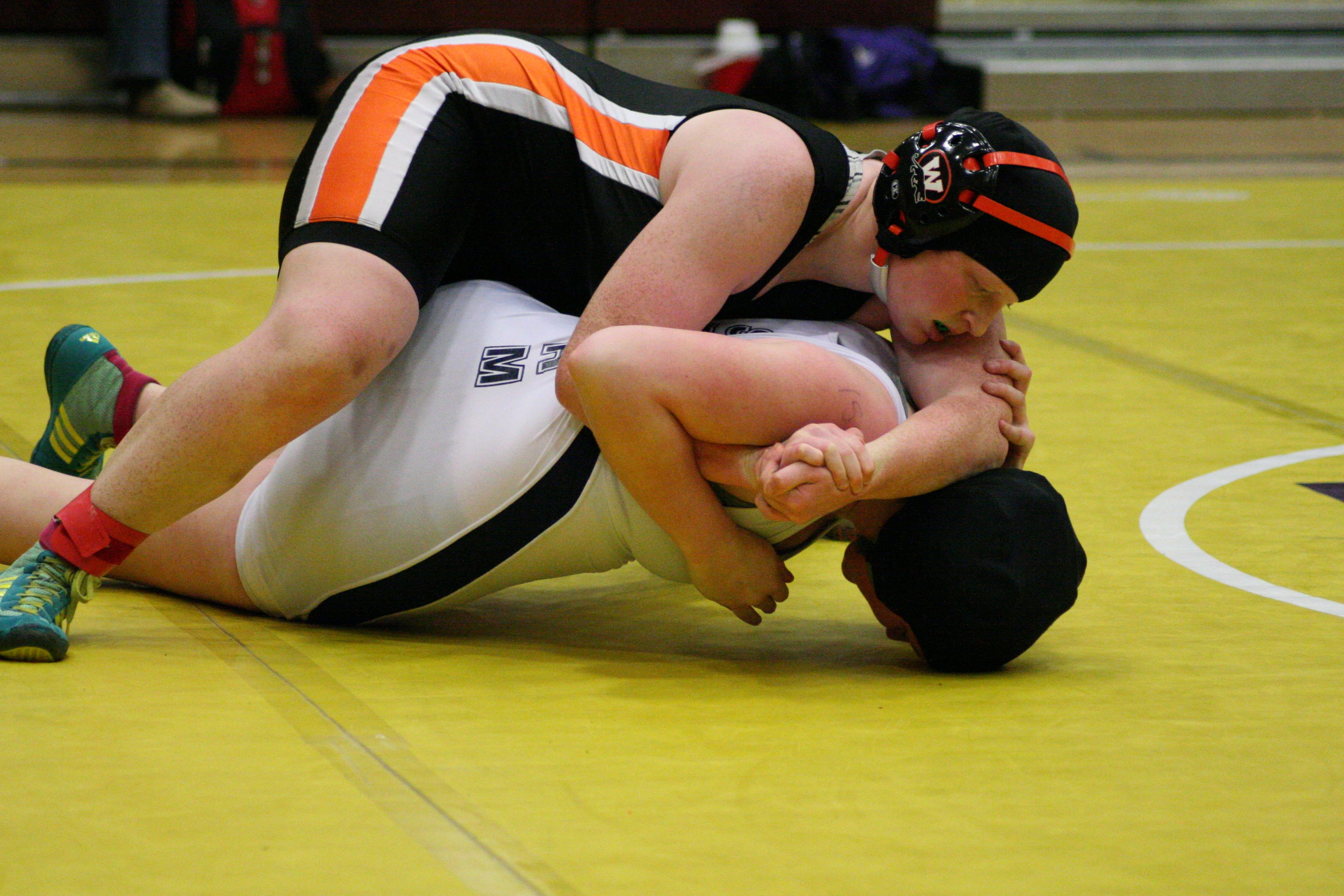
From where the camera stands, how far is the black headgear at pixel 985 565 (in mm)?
2012

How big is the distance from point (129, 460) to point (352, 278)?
348 millimetres

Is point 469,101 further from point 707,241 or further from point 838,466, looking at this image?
point 838,466

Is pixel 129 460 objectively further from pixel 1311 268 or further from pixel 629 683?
pixel 1311 268

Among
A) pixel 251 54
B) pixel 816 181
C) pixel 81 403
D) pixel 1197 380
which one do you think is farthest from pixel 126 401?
pixel 251 54

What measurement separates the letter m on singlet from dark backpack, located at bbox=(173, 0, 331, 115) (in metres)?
6.65

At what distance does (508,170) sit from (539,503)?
20.7 inches

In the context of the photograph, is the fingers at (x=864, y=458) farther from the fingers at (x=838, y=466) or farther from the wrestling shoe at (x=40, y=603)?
the wrestling shoe at (x=40, y=603)

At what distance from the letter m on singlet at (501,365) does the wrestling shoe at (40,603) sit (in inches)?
21.6

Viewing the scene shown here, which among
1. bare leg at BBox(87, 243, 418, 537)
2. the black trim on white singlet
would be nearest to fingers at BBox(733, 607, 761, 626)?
the black trim on white singlet

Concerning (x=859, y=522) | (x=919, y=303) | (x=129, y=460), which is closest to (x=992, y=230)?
(x=919, y=303)

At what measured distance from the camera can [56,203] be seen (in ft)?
18.8

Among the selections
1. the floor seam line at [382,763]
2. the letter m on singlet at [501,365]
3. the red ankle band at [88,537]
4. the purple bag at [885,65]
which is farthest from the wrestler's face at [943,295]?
the purple bag at [885,65]

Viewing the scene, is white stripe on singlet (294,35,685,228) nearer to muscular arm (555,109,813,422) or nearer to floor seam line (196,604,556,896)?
muscular arm (555,109,813,422)

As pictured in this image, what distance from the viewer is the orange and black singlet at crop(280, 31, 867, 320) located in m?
2.21
